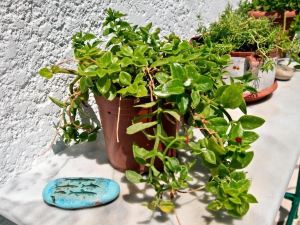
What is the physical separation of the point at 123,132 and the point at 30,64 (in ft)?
0.95

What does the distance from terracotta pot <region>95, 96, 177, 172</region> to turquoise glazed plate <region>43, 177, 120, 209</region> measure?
0.20 feet

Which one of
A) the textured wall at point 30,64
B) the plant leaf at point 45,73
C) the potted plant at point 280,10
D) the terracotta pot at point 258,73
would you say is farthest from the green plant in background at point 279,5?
the plant leaf at point 45,73

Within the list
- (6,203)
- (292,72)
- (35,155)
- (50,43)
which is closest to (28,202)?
(6,203)

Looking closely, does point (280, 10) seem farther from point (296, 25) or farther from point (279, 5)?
point (296, 25)

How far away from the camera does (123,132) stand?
0.73 metres

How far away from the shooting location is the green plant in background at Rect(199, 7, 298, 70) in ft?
3.61

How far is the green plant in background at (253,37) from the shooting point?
1.10 metres

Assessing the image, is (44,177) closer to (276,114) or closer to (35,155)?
(35,155)

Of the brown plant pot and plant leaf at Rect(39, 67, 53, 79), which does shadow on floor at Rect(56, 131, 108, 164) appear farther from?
the brown plant pot

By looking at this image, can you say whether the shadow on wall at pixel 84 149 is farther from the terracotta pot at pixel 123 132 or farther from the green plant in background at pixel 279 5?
the green plant in background at pixel 279 5

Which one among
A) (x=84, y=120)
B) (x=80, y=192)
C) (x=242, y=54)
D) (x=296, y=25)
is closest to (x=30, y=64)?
(x=84, y=120)

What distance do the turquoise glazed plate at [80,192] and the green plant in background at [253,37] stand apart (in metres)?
0.64

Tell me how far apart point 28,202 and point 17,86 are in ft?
0.87

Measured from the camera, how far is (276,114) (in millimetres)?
1072
